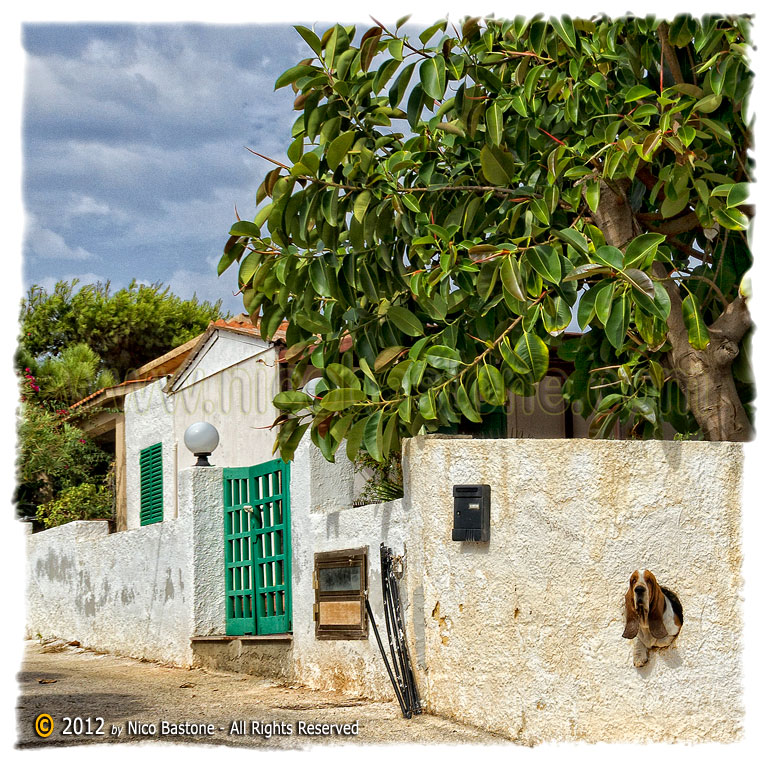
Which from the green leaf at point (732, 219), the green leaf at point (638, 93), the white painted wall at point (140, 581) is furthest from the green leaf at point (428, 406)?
the white painted wall at point (140, 581)

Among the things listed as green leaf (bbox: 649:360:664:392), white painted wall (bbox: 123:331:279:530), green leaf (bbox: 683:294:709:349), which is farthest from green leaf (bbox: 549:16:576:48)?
white painted wall (bbox: 123:331:279:530)

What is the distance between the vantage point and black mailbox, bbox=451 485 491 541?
607cm

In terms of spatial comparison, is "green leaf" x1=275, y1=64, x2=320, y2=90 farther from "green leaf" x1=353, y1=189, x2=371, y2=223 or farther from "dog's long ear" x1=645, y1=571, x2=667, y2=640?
"dog's long ear" x1=645, y1=571, x2=667, y2=640

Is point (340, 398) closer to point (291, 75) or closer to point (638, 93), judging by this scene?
point (291, 75)

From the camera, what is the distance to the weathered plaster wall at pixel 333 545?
287 inches

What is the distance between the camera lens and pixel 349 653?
762cm

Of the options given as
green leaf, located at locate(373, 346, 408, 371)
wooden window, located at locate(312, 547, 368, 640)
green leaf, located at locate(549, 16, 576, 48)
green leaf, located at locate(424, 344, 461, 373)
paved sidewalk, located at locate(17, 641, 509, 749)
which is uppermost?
green leaf, located at locate(549, 16, 576, 48)

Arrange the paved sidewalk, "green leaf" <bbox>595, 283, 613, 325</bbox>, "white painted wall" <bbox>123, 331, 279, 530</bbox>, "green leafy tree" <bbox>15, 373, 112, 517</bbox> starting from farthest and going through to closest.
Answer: "green leafy tree" <bbox>15, 373, 112, 517</bbox> → "white painted wall" <bbox>123, 331, 279, 530</bbox> → the paved sidewalk → "green leaf" <bbox>595, 283, 613, 325</bbox>

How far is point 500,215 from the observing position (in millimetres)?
6699

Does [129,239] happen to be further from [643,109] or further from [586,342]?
[643,109]

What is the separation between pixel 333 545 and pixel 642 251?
3.83 m

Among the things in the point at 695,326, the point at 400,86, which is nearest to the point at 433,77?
the point at 400,86

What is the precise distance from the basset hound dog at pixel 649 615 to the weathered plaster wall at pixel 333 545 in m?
1.98

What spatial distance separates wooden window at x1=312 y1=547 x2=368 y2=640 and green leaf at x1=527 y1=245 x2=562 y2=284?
2.98 m
